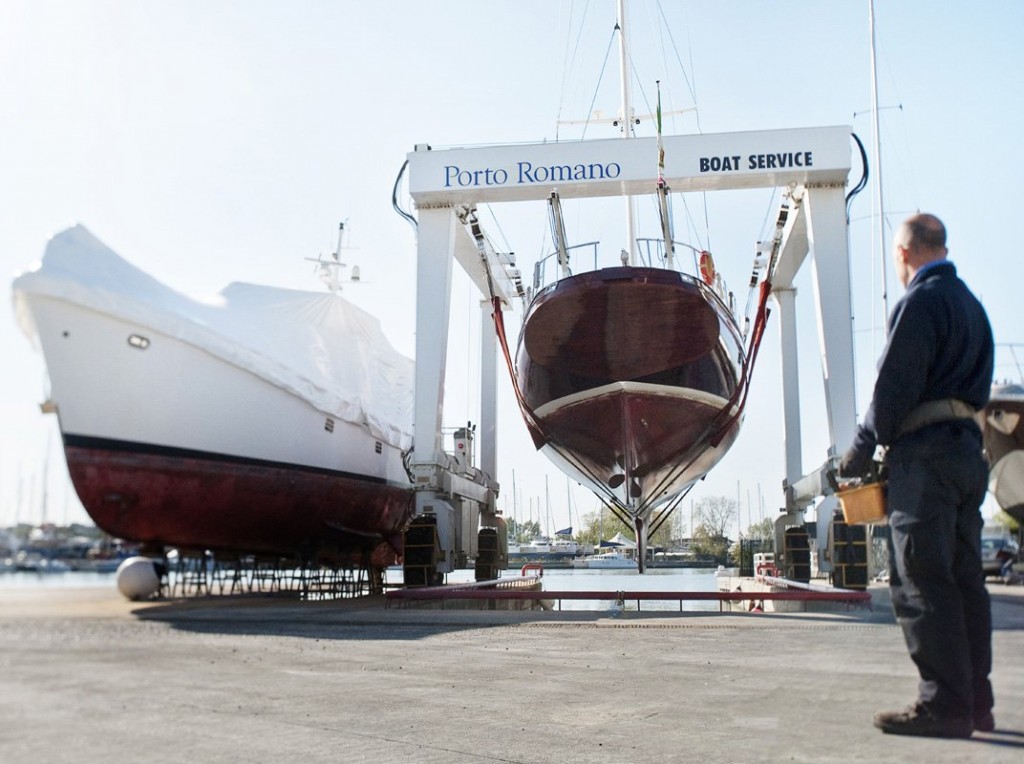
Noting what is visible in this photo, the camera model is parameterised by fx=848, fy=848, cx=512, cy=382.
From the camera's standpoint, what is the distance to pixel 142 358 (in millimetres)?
8648

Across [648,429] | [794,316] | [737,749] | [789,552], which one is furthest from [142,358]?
[794,316]

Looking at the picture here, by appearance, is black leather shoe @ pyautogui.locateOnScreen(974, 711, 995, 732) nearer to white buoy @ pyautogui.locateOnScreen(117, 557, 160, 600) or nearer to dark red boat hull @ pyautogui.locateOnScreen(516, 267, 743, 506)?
white buoy @ pyautogui.locateOnScreen(117, 557, 160, 600)

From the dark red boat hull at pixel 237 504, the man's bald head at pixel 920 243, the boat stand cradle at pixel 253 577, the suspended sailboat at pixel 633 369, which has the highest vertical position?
the suspended sailboat at pixel 633 369

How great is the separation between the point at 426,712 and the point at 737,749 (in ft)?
3.92

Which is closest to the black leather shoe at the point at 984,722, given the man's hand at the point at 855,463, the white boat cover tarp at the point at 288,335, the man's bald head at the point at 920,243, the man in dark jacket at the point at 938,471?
the man in dark jacket at the point at 938,471

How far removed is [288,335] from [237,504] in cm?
426

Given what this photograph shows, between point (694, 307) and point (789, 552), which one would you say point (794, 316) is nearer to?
point (789, 552)

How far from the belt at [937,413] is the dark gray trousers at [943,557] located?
0.03 meters

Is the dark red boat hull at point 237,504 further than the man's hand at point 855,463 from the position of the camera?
Yes

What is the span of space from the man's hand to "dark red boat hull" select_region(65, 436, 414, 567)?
255cm

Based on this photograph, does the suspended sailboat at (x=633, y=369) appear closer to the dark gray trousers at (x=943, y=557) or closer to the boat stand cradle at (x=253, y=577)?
the boat stand cradle at (x=253, y=577)

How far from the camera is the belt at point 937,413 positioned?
9.48 ft

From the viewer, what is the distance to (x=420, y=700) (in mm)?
3451

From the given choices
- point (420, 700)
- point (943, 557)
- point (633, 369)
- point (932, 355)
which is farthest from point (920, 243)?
point (633, 369)
